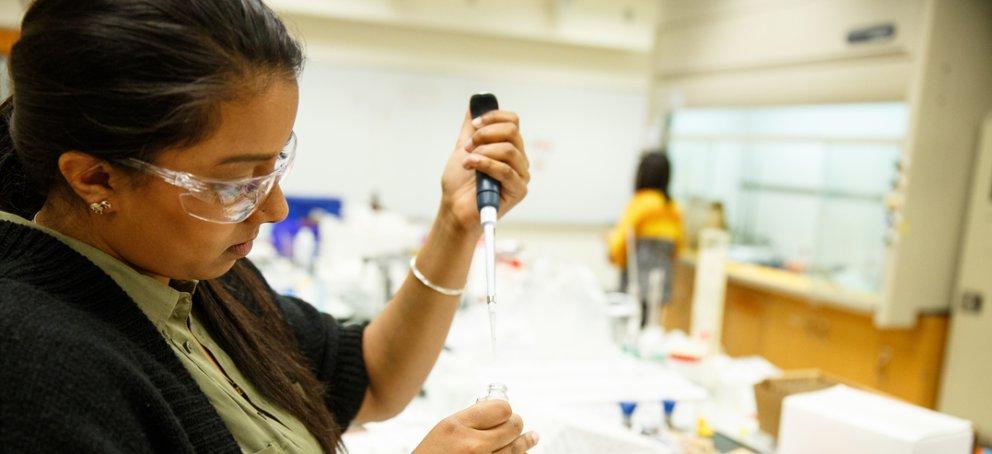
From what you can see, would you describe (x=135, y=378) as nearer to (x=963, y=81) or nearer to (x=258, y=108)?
(x=258, y=108)

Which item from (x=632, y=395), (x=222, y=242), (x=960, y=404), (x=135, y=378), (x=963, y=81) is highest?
(x=963, y=81)

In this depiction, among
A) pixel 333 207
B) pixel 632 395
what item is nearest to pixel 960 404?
pixel 632 395

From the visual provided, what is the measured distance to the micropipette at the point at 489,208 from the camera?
0.87 m

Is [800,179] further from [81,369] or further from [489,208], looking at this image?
[81,369]

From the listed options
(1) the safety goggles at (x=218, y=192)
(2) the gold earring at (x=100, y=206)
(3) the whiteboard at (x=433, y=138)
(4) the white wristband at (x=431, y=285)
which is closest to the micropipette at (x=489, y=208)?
(4) the white wristband at (x=431, y=285)

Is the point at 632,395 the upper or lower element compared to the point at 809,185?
lower

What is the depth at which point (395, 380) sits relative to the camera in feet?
3.52

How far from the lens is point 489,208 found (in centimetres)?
89

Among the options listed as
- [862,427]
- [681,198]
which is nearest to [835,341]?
[681,198]

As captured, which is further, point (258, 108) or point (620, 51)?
point (620, 51)

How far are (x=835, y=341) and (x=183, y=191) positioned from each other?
341cm

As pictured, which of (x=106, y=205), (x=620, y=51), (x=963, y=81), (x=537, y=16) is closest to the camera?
(x=106, y=205)

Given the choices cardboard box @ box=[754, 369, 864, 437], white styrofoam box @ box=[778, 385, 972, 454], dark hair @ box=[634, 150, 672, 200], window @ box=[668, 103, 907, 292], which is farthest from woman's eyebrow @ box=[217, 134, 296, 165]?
dark hair @ box=[634, 150, 672, 200]

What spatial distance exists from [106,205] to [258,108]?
18 cm
